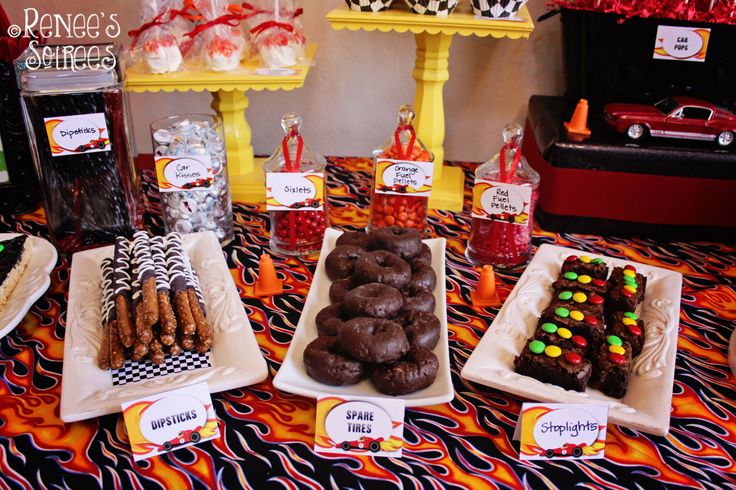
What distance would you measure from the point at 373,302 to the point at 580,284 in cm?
44

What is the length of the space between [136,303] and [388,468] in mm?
554

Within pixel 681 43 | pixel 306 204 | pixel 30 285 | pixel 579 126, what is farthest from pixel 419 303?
pixel 681 43

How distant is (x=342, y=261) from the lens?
4.22ft

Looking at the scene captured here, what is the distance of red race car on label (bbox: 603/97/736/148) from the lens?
141 cm

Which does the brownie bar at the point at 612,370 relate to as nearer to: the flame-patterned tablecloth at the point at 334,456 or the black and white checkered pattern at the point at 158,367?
the flame-patterned tablecloth at the point at 334,456

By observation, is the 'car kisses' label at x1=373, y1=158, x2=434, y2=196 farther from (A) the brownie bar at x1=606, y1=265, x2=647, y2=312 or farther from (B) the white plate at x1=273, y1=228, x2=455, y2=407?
(A) the brownie bar at x1=606, y1=265, x2=647, y2=312

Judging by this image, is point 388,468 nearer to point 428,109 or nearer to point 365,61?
point 428,109

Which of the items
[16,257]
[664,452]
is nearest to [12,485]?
[16,257]

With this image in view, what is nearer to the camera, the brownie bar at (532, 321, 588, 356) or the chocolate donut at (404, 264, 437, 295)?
the brownie bar at (532, 321, 588, 356)

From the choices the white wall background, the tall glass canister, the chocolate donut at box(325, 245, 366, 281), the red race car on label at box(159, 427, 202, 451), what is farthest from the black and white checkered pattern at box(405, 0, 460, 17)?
the red race car on label at box(159, 427, 202, 451)

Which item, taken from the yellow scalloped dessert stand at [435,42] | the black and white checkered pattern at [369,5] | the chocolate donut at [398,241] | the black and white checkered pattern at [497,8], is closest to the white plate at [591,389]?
the chocolate donut at [398,241]

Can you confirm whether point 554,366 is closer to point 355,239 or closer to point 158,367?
point 355,239

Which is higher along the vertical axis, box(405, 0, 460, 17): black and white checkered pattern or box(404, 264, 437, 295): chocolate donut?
box(405, 0, 460, 17): black and white checkered pattern

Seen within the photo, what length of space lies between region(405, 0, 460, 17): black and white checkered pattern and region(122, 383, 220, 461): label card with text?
968 millimetres
